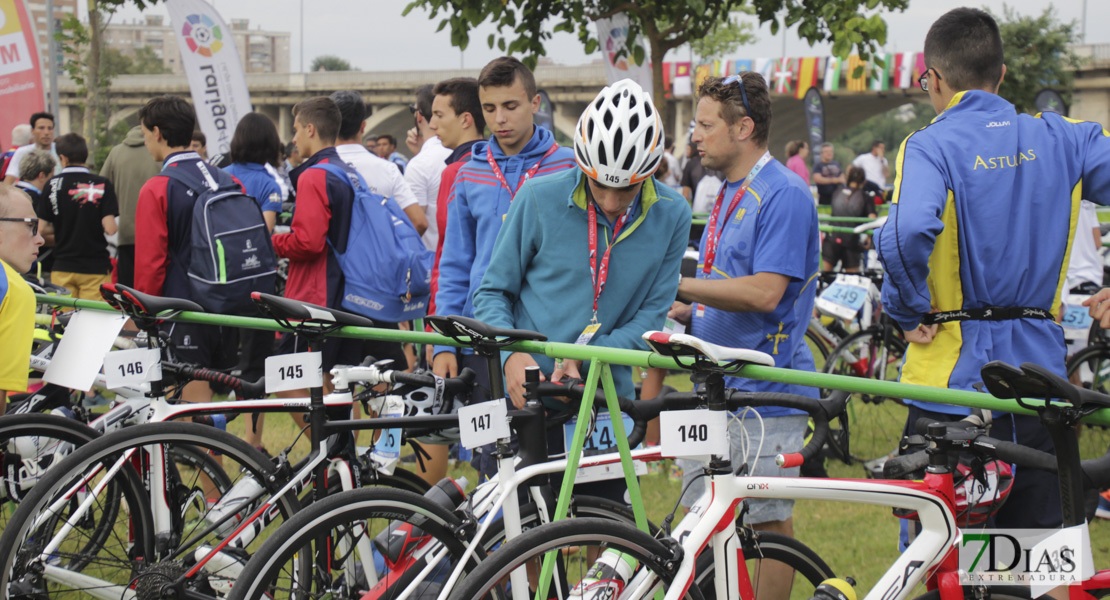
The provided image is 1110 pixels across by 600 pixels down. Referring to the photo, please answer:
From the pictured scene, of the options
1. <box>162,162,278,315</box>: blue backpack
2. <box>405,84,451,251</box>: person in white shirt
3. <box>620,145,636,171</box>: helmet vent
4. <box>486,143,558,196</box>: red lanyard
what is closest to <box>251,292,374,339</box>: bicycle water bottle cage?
<box>486,143,558,196</box>: red lanyard

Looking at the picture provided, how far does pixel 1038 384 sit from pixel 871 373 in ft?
14.7

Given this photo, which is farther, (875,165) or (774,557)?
(875,165)

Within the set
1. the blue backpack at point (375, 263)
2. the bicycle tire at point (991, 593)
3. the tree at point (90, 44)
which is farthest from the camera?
the tree at point (90, 44)

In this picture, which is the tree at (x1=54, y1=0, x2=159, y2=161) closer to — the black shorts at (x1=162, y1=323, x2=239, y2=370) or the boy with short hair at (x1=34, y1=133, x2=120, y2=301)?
the boy with short hair at (x1=34, y1=133, x2=120, y2=301)

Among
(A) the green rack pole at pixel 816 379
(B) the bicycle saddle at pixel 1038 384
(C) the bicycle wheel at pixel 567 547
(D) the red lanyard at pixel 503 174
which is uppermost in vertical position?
(D) the red lanyard at pixel 503 174

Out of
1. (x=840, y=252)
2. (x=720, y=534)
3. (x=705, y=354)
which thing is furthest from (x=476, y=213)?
(x=840, y=252)

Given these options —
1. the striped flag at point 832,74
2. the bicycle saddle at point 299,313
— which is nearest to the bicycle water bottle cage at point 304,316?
the bicycle saddle at point 299,313

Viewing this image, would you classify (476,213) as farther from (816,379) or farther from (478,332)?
(816,379)

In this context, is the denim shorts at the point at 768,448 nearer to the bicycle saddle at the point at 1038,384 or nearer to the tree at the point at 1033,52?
the bicycle saddle at the point at 1038,384

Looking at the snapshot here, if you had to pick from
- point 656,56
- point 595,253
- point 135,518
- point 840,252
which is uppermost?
point 656,56

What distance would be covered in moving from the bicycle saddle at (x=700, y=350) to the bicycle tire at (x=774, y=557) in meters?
0.46

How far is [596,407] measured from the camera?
119 inches

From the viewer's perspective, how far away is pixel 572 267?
3197 millimetres

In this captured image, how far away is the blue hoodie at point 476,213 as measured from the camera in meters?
3.80
